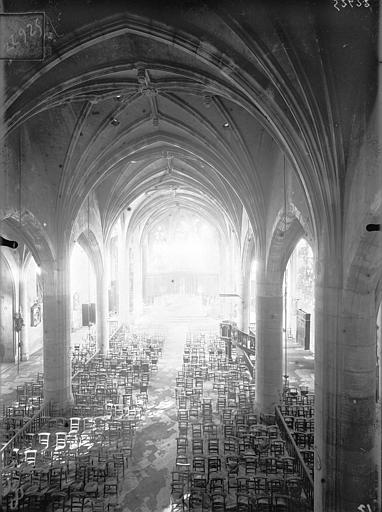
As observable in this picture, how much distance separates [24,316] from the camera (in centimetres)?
3011

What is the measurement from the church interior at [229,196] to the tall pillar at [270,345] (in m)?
0.07

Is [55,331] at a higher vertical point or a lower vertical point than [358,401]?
higher

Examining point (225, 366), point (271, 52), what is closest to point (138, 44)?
point (271, 52)

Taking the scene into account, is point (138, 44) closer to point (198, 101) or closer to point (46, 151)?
point (198, 101)

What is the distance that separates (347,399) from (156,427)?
1038cm

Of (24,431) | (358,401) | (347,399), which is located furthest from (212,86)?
(24,431)

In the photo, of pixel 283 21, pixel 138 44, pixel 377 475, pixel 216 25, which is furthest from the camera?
pixel 138 44

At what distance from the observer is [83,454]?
52.0 ft

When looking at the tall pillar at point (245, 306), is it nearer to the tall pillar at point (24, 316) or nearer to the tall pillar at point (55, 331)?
the tall pillar at point (24, 316)

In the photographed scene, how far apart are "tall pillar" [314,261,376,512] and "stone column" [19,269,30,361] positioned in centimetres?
2330

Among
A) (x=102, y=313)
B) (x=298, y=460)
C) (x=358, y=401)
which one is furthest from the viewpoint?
(x=102, y=313)

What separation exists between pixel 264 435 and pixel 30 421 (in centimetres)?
951

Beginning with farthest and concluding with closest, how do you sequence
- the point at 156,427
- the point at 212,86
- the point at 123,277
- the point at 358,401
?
the point at 123,277 < the point at 156,427 < the point at 212,86 < the point at 358,401

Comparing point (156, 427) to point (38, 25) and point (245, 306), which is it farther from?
point (245, 306)
